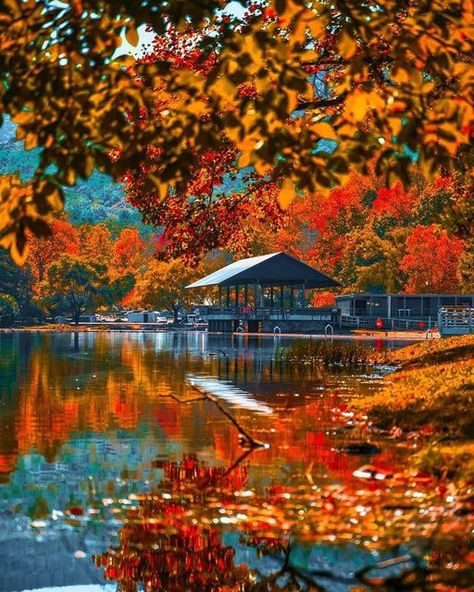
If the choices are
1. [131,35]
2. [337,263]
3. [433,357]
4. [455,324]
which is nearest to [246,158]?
[131,35]

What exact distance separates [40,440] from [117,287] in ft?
341

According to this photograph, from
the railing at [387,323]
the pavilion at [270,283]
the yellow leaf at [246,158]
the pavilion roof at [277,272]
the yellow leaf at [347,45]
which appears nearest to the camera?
the yellow leaf at [347,45]

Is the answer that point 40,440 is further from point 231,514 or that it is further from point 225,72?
point 225,72

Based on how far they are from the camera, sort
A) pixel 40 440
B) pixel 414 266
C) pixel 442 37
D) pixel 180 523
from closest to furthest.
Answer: pixel 442 37 → pixel 180 523 → pixel 40 440 → pixel 414 266

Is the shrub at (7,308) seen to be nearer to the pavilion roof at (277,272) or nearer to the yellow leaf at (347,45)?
the pavilion roof at (277,272)

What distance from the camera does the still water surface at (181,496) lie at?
26.4ft

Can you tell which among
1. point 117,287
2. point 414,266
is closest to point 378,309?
point 414,266

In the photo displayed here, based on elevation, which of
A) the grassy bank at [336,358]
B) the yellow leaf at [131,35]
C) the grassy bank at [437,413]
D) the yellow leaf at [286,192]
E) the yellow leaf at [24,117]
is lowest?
the grassy bank at [336,358]

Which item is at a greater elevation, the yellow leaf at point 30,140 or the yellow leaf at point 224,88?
the yellow leaf at point 224,88

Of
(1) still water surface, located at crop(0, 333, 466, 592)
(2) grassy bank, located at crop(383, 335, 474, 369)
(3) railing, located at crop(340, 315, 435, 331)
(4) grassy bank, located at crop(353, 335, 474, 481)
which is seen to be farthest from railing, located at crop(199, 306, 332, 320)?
(1) still water surface, located at crop(0, 333, 466, 592)

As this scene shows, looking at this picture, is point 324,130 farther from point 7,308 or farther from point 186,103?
point 7,308

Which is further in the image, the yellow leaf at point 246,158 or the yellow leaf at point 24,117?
the yellow leaf at point 24,117

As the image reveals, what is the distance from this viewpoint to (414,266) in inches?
3895

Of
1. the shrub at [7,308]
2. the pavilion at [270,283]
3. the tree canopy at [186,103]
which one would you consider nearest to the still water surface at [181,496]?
the tree canopy at [186,103]
